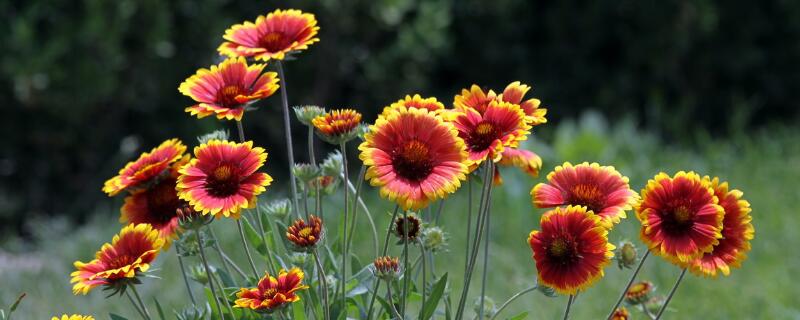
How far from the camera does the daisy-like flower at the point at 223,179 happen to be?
4.78 feet

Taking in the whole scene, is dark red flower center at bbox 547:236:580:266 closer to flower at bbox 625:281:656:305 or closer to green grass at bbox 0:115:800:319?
flower at bbox 625:281:656:305

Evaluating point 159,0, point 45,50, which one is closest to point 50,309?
point 45,50

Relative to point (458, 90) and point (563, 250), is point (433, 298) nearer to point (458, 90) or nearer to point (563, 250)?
point (563, 250)

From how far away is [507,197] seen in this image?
4.06 meters

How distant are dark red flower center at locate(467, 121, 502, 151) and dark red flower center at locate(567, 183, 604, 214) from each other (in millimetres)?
175

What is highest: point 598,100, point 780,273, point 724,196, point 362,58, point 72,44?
point 598,100

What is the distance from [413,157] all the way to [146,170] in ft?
1.57

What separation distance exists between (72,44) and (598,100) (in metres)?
2.66

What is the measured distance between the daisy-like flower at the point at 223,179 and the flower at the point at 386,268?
20cm

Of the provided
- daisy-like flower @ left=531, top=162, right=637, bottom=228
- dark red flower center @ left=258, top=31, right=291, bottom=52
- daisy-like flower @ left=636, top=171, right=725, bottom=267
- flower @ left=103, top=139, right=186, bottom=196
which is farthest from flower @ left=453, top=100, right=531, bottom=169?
flower @ left=103, top=139, right=186, bottom=196

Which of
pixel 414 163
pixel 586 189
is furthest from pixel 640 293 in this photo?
pixel 414 163

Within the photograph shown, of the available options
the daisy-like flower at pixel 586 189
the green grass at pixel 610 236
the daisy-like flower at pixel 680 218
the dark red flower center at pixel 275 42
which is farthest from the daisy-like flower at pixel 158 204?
the green grass at pixel 610 236

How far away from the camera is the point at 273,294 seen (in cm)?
145

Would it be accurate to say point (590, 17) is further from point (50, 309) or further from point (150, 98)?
point (50, 309)
